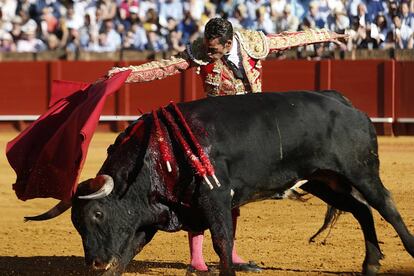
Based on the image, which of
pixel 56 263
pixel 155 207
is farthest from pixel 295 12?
pixel 155 207

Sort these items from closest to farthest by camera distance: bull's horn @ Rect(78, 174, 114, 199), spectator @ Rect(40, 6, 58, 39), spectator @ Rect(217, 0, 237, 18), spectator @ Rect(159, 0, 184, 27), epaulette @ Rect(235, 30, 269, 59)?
bull's horn @ Rect(78, 174, 114, 199)
epaulette @ Rect(235, 30, 269, 59)
spectator @ Rect(217, 0, 237, 18)
spectator @ Rect(159, 0, 184, 27)
spectator @ Rect(40, 6, 58, 39)

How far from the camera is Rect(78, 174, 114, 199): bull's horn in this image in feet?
15.2

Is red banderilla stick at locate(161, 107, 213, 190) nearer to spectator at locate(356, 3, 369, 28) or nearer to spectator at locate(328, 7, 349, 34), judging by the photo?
Result: spectator at locate(356, 3, 369, 28)

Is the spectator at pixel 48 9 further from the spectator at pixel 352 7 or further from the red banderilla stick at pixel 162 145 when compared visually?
the red banderilla stick at pixel 162 145

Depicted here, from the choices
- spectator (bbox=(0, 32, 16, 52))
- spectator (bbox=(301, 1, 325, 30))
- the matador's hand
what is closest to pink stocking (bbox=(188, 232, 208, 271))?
the matador's hand

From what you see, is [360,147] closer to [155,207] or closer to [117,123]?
[155,207]

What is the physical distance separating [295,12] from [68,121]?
7.99 meters

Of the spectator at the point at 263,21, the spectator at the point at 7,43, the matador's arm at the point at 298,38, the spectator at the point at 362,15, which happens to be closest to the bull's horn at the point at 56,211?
the matador's arm at the point at 298,38

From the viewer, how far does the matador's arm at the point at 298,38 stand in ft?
18.4

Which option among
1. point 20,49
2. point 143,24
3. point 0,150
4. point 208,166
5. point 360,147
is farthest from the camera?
point 20,49

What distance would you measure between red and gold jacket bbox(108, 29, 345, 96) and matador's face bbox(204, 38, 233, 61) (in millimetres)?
79

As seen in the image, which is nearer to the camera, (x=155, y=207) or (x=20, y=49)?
(x=155, y=207)

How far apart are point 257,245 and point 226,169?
1.79 metres

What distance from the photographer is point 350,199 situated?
216 inches
